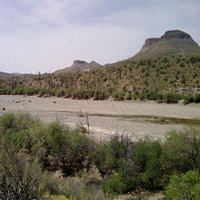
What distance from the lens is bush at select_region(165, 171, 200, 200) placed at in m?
6.22

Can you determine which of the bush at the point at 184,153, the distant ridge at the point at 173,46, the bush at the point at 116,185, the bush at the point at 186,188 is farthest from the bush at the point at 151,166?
the distant ridge at the point at 173,46

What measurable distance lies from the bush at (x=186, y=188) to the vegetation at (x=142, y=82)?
25.0 m

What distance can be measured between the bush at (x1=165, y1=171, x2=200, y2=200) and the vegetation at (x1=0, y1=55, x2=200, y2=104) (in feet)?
82.1

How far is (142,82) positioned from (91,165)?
3411 cm

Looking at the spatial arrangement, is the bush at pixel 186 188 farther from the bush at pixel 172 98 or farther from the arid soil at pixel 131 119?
the bush at pixel 172 98

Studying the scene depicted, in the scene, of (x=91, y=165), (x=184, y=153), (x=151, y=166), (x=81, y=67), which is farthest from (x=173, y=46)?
(x=151, y=166)

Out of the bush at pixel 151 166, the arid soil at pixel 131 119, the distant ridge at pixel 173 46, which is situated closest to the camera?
the bush at pixel 151 166

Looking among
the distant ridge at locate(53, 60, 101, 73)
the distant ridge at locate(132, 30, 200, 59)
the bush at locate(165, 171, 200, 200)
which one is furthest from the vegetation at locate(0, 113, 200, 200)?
the distant ridge at locate(53, 60, 101, 73)

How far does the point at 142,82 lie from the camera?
143 ft

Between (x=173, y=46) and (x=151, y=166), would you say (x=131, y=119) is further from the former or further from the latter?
(x=173, y=46)

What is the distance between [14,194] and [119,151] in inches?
230

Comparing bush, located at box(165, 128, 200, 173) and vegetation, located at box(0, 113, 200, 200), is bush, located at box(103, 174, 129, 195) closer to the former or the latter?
vegetation, located at box(0, 113, 200, 200)

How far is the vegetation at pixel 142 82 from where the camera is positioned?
36.2 meters

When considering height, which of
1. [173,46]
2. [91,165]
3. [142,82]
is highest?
[173,46]
